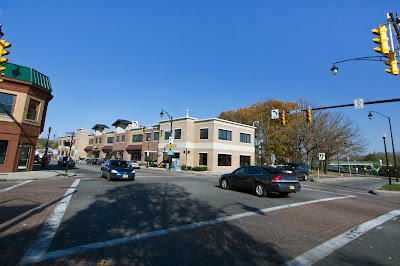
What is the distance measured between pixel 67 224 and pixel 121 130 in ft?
186

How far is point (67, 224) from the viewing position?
6.54 m

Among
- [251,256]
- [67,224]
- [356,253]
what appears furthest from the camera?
[67,224]

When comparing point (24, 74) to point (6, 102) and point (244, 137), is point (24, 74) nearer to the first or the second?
point (6, 102)

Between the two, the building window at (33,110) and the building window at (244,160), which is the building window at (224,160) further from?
the building window at (33,110)

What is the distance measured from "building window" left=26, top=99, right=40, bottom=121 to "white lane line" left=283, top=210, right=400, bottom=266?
2492cm

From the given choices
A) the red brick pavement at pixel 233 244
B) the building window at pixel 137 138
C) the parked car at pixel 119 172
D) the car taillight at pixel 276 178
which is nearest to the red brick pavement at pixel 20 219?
the red brick pavement at pixel 233 244

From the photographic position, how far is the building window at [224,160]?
3931 centimetres

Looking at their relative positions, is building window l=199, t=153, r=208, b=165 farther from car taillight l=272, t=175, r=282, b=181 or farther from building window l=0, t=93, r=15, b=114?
car taillight l=272, t=175, r=282, b=181

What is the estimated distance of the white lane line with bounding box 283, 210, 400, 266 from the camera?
15.4 ft

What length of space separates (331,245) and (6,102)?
25234mm

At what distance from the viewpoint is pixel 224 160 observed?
4009cm

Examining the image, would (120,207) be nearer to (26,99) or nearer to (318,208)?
(318,208)

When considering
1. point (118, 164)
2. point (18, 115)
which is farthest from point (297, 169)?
point (18, 115)

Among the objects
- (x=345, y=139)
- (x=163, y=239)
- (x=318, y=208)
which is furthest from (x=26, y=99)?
(x=345, y=139)
